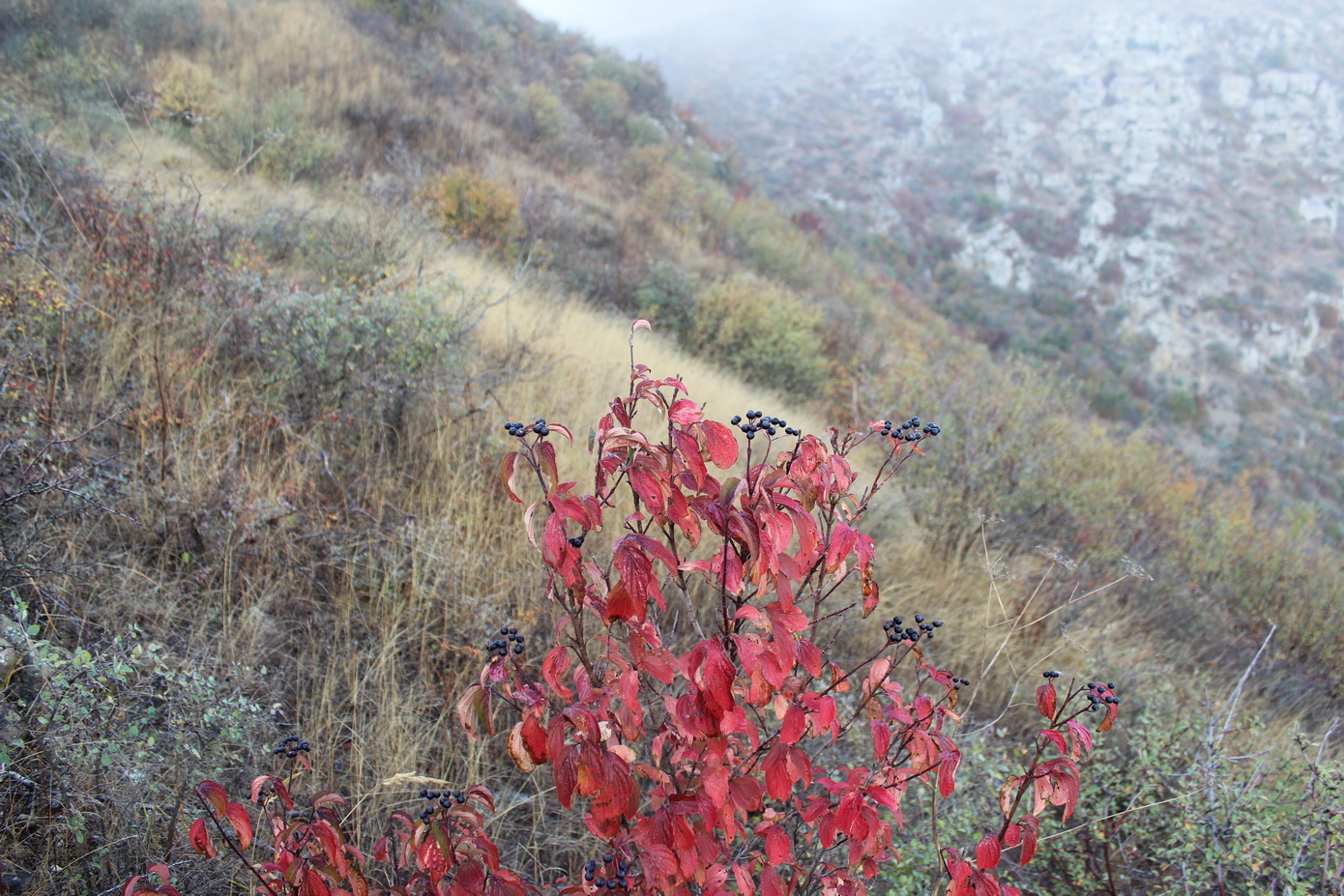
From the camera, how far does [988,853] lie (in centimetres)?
127

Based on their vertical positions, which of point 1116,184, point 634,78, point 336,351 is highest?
point 1116,184

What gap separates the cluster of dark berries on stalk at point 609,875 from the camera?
112 cm

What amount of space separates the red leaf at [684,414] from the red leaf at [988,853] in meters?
1.01

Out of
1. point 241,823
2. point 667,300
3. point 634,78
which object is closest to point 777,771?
point 241,823

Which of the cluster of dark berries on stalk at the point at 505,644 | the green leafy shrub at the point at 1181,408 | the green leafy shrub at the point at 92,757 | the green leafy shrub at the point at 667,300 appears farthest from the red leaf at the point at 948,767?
the green leafy shrub at the point at 1181,408

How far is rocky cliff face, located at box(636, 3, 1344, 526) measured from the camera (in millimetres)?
17281

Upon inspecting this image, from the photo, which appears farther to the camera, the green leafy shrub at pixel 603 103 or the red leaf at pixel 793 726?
the green leafy shrub at pixel 603 103

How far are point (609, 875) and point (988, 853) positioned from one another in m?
0.73

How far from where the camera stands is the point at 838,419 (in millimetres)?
6316

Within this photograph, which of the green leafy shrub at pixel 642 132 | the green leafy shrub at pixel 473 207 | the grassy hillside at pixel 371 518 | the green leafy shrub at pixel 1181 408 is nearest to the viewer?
the grassy hillside at pixel 371 518

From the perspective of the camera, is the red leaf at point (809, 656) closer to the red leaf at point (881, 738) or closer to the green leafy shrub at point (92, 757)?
the red leaf at point (881, 738)

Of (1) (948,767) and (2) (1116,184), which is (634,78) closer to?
(1) (948,767)

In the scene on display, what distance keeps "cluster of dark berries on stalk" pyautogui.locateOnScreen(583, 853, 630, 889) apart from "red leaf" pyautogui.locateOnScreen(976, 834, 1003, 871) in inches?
26.6

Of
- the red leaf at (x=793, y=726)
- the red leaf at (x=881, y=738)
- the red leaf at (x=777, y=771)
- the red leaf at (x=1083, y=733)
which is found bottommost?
the red leaf at (x=777, y=771)
